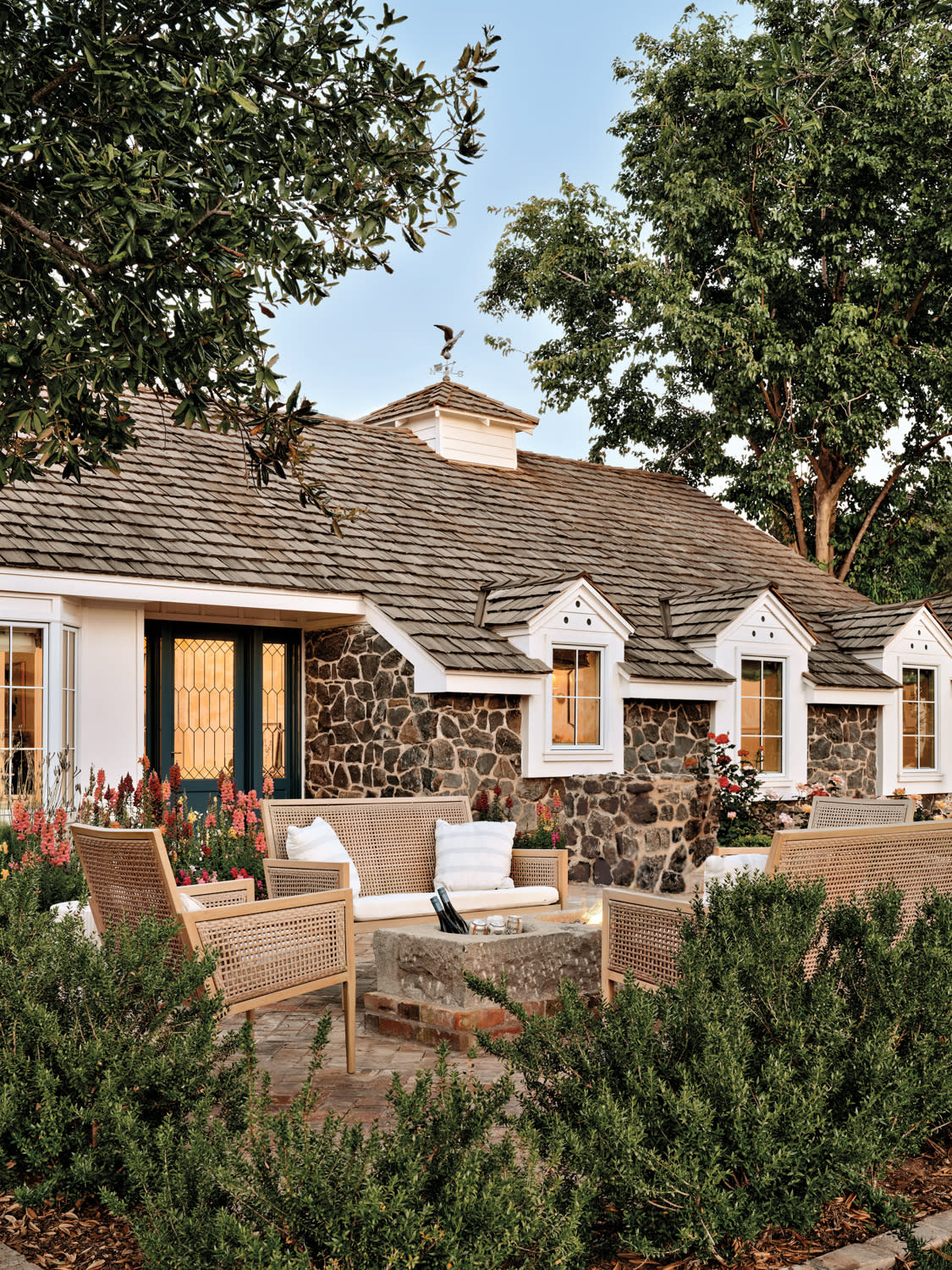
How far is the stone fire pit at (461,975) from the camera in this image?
18.3ft

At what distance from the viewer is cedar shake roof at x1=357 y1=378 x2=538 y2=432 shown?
53.1 feet

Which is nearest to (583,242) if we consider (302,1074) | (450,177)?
(450,177)

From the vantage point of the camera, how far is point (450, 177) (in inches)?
222

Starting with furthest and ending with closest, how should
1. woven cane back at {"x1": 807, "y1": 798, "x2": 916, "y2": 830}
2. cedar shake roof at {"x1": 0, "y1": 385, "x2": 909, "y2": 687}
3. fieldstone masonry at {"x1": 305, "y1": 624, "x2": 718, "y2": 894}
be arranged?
1. fieldstone masonry at {"x1": 305, "y1": 624, "x2": 718, "y2": 894}
2. cedar shake roof at {"x1": 0, "y1": 385, "x2": 909, "y2": 687}
3. woven cane back at {"x1": 807, "y1": 798, "x2": 916, "y2": 830}

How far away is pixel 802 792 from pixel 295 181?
10935 mm

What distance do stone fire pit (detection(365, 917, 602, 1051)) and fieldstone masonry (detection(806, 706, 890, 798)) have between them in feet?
30.3

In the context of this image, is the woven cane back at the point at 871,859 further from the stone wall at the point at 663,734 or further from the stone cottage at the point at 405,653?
the stone wall at the point at 663,734

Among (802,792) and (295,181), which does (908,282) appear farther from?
(295,181)

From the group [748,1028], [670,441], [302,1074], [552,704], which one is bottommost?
[302,1074]

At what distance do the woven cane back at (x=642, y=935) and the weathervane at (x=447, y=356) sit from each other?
1269cm

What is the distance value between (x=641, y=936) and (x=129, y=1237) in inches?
101

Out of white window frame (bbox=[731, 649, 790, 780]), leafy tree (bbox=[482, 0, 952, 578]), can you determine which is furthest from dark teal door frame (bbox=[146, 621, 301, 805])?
leafy tree (bbox=[482, 0, 952, 578])

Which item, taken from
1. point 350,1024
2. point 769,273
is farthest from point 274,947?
point 769,273

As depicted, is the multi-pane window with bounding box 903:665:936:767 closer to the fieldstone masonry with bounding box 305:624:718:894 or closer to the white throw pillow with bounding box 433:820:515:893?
the fieldstone masonry with bounding box 305:624:718:894
